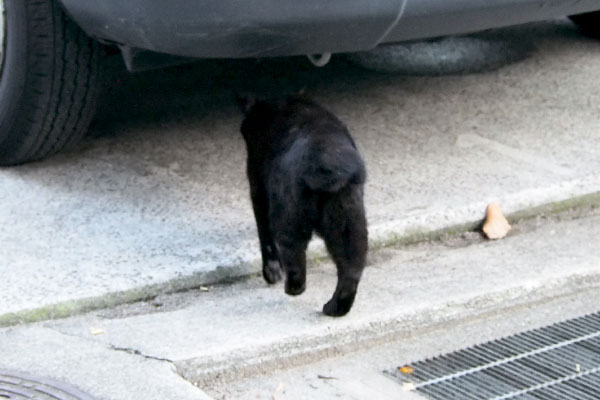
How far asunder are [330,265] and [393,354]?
0.64 m

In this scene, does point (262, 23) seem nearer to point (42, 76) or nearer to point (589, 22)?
point (42, 76)

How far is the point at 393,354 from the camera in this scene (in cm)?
327

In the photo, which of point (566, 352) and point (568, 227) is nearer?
point (566, 352)

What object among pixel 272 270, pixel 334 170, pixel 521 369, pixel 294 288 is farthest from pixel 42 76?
pixel 521 369

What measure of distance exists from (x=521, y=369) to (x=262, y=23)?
141 centimetres

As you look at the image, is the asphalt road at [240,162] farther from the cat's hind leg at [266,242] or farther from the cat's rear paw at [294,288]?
the cat's rear paw at [294,288]

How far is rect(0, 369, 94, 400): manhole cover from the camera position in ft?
9.21

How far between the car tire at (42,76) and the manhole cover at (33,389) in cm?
165

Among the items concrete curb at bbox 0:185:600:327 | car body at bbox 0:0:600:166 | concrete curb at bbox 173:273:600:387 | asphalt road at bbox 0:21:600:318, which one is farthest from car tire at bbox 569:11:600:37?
concrete curb at bbox 173:273:600:387

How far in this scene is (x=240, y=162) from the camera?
4.62 meters

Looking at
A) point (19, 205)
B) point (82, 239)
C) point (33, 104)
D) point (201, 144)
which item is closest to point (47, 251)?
point (82, 239)

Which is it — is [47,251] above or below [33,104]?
below

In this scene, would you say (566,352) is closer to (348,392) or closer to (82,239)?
(348,392)

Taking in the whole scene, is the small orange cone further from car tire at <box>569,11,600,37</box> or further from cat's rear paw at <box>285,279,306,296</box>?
car tire at <box>569,11,600,37</box>
